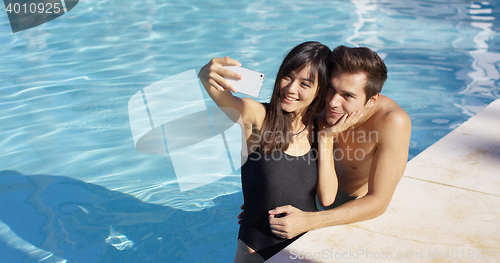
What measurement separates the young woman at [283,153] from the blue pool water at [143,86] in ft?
5.00

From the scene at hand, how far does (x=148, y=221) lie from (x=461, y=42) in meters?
6.95

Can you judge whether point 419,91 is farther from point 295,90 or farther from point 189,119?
point 295,90

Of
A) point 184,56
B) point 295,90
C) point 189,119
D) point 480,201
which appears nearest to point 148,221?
point 189,119

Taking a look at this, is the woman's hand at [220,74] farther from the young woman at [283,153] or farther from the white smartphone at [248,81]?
the young woman at [283,153]

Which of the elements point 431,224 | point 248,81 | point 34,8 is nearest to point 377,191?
point 431,224

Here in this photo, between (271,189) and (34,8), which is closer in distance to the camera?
(271,189)

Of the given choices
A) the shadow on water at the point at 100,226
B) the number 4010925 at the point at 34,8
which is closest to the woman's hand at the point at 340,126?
the shadow on water at the point at 100,226

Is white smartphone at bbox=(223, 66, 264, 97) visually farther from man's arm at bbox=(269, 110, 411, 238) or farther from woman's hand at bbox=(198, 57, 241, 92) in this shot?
man's arm at bbox=(269, 110, 411, 238)

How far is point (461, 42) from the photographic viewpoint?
7703mm

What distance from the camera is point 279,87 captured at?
6.70 ft

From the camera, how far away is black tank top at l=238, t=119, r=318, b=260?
2.03m

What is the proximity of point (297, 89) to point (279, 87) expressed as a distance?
0.10m

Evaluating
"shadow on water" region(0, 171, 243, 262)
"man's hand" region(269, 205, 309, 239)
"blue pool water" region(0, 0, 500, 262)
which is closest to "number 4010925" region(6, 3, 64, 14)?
"blue pool water" region(0, 0, 500, 262)

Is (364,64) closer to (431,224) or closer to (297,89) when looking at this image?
(297,89)
